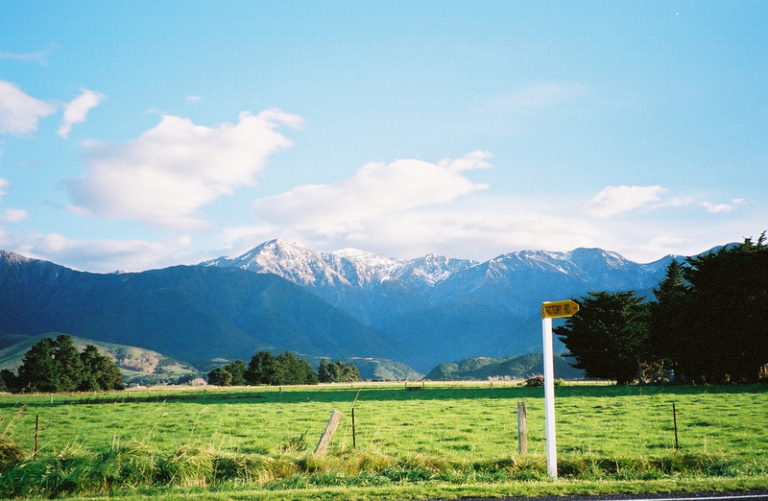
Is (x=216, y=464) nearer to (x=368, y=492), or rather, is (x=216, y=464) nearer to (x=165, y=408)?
(x=368, y=492)

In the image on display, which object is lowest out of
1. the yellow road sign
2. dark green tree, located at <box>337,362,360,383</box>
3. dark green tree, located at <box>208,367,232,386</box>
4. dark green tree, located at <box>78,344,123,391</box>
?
dark green tree, located at <box>337,362,360,383</box>

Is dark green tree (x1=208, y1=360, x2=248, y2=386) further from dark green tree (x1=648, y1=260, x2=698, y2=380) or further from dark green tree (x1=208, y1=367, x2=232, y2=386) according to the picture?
dark green tree (x1=648, y1=260, x2=698, y2=380)

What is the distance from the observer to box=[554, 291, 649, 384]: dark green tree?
75812 mm

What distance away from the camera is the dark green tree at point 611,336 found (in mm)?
75812

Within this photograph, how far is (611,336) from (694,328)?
43.8 feet

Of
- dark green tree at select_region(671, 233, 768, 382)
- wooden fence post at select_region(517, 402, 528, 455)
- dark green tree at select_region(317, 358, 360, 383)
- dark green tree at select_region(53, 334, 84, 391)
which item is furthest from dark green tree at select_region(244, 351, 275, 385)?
wooden fence post at select_region(517, 402, 528, 455)

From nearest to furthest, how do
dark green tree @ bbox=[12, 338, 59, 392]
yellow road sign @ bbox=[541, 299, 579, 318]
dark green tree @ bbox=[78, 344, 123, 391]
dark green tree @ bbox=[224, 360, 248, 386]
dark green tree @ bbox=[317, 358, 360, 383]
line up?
yellow road sign @ bbox=[541, 299, 579, 318]
dark green tree @ bbox=[12, 338, 59, 392]
dark green tree @ bbox=[78, 344, 123, 391]
dark green tree @ bbox=[224, 360, 248, 386]
dark green tree @ bbox=[317, 358, 360, 383]

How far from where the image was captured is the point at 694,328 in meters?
64.1

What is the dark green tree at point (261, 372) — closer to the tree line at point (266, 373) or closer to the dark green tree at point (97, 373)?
the tree line at point (266, 373)

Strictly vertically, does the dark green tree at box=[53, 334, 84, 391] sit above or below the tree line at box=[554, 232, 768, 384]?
below

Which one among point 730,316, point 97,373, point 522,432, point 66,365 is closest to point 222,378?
point 97,373

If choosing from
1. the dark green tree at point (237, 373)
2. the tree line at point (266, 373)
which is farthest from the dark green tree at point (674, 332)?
the dark green tree at point (237, 373)

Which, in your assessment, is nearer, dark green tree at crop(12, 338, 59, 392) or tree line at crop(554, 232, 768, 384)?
tree line at crop(554, 232, 768, 384)

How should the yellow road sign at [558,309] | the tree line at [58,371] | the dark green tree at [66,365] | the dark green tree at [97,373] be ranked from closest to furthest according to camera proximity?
the yellow road sign at [558,309] → the tree line at [58,371] → the dark green tree at [66,365] → the dark green tree at [97,373]
